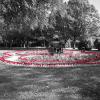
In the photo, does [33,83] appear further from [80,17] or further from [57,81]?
[80,17]

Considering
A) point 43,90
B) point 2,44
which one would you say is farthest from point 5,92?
point 2,44

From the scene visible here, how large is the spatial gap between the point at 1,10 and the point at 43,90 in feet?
18.8

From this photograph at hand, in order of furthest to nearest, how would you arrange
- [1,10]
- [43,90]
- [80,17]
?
[80,17]
[1,10]
[43,90]

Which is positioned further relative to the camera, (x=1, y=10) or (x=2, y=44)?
(x=2, y=44)

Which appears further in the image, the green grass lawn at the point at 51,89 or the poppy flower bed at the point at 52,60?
the poppy flower bed at the point at 52,60

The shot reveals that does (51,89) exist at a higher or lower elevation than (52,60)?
lower

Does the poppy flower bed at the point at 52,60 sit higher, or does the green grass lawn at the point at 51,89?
the poppy flower bed at the point at 52,60

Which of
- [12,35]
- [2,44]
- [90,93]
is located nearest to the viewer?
[90,93]

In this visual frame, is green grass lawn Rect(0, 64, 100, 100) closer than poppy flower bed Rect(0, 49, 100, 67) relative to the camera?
Yes

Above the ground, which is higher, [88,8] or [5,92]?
[88,8]

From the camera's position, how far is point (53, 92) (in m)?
8.98

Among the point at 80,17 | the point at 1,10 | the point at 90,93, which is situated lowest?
the point at 90,93

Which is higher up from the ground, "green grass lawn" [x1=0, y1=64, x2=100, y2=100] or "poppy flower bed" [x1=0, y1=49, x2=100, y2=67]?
"poppy flower bed" [x1=0, y1=49, x2=100, y2=67]

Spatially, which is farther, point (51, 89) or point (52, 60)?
point (52, 60)
